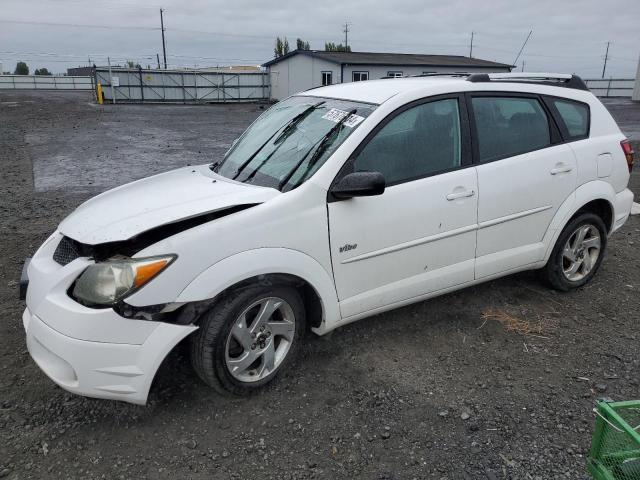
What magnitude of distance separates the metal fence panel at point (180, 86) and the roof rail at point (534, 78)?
3368 cm

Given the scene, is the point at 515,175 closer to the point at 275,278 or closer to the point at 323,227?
the point at 323,227

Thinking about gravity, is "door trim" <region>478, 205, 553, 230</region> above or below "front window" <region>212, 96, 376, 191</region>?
below

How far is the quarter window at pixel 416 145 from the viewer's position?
3266mm

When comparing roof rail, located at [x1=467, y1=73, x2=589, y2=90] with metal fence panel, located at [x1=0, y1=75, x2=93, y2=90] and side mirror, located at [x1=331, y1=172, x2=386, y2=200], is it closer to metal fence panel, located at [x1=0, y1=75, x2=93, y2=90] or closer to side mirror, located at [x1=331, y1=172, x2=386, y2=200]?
side mirror, located at [x1=331, y1=172, x2=386, y2=200]

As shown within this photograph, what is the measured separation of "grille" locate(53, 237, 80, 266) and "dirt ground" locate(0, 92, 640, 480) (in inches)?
31.5

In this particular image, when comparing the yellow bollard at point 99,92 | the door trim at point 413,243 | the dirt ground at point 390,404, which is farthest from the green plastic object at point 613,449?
the yellow bollard at point 99,92

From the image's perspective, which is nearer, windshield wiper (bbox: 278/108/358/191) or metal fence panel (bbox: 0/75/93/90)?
windshield wiper (bbox: 278/108/358/191)

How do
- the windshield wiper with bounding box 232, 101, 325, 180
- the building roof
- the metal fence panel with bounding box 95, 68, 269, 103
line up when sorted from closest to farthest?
the windshield wiper with bounding box 232, 101, 325, 180, the building roof, the metal fence panel with bounding box 95, 68, 269, 103

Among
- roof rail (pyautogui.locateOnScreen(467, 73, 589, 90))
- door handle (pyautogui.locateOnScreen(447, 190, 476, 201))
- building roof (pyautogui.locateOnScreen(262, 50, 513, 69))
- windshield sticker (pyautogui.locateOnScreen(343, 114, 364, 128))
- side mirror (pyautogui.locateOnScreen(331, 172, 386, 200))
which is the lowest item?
door handle (pyautogui.locateOnScreen(447, 190, 476, 201))

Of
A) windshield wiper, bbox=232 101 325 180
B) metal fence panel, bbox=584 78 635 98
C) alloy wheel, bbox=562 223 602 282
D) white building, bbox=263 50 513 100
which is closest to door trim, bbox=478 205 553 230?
alloy wheel, bbox=562 223 602 282

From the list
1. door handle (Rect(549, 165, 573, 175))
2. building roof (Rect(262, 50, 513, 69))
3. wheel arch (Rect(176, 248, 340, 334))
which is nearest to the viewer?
wheel arch (Rect(176, 248, 340, 334))

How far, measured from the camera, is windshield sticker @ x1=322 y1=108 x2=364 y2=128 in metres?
3.28

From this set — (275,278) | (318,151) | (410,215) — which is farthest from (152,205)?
(410,215)

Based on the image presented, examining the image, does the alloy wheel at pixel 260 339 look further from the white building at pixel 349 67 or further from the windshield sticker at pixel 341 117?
the white building at pixel 349 67
